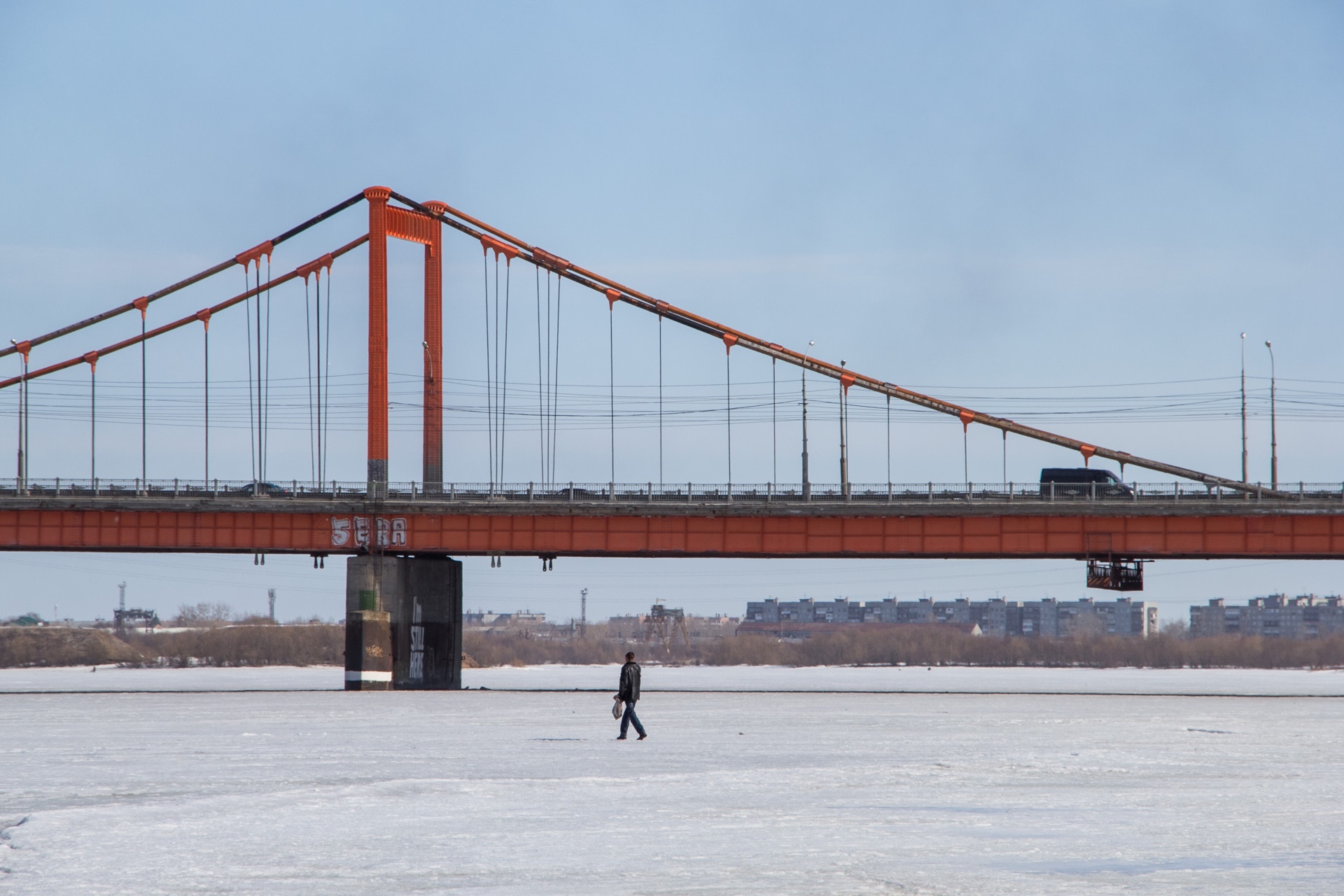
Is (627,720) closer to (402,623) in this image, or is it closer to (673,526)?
(673,526)

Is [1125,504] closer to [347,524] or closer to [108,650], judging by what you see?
[347,524]

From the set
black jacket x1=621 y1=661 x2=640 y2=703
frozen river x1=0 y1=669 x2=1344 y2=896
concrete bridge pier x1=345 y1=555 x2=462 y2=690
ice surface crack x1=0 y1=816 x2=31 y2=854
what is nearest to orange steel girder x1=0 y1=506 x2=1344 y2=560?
concrete bridge pier x1=345 y1=555 x2=462 y2=690

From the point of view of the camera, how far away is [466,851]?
15.2 m

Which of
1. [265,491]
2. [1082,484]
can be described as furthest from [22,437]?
[1082,484]

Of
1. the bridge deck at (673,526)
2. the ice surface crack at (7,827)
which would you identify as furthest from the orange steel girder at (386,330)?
the ice surface crack at (7,827)

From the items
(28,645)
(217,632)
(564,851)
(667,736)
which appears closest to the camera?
(564,851)

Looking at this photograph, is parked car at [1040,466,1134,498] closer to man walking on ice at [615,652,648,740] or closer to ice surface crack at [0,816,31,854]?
man walking on ice at [615,652,648,740]

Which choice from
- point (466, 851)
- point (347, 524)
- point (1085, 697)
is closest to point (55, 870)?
point (466, 851)

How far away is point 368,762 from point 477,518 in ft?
146

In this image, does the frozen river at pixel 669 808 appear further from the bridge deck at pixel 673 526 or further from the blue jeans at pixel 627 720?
the bridge deck at pixel 673 526

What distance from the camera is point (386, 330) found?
73.8 meters

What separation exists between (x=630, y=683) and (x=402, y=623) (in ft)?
131

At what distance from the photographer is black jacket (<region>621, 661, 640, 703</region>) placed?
3027cm

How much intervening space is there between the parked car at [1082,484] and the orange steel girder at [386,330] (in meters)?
29.0
